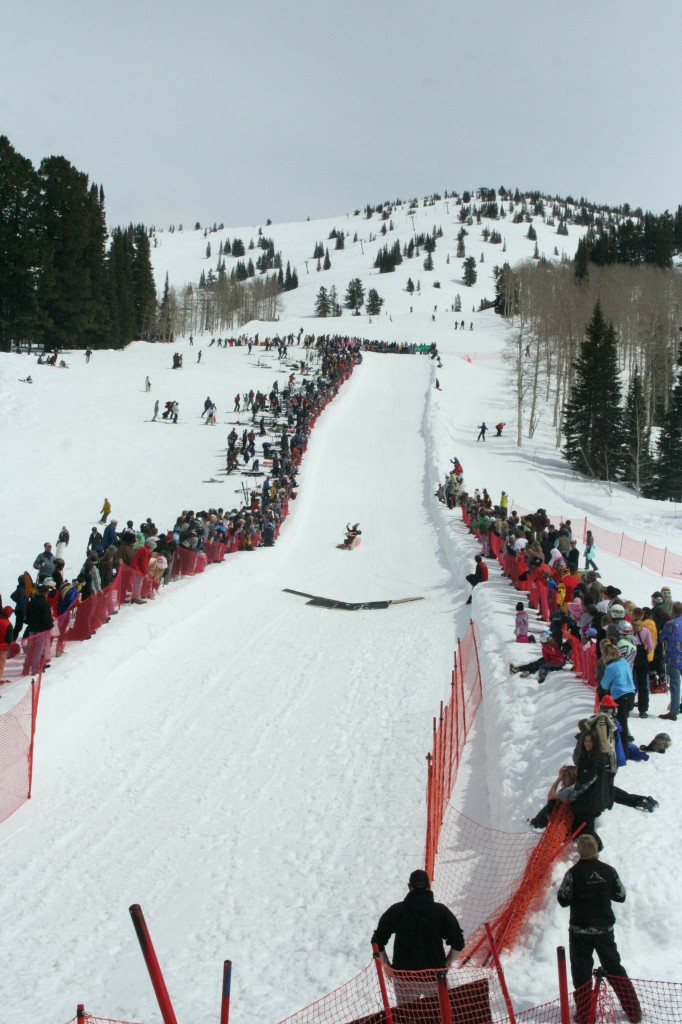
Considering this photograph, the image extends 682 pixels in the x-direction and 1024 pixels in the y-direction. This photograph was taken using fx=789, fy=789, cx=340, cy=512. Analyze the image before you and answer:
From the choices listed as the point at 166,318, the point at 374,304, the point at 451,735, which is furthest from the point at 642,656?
the point at 374,304

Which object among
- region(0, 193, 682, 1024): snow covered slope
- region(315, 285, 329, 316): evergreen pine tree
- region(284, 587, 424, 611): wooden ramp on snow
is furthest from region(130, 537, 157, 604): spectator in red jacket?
region(315, 285, 329, 316): evergreen pine tree

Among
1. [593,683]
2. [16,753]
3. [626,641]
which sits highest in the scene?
[626,641]

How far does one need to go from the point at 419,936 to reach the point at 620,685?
422 cm

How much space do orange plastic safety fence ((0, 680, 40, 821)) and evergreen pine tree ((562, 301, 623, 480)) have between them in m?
36.7

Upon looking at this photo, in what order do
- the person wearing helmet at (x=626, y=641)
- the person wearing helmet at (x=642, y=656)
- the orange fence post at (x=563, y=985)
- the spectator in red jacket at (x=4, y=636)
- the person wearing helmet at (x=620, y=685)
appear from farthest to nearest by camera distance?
the spectator in red jacket at (x=4, y=636) < the person wearing helmet at (x=642, y=656) < the person wearing helmet at (x=626, y=641) < the person wearing helmet at (x=620, y=685) < the orange fence post at (x=563, y=985)

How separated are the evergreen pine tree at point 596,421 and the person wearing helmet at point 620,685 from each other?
3524cm

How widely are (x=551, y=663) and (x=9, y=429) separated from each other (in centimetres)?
3024

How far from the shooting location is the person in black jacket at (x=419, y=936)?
450 cm

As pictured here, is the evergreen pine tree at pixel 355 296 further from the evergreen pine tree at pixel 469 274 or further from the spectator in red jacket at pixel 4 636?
the spectator in red jacket at pixel 4 636

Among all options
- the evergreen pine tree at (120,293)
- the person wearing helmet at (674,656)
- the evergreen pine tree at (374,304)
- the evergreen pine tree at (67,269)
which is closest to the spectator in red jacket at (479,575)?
the person wearing helmet at (674,656)

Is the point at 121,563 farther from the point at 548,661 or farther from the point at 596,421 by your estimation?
the point at 596,421

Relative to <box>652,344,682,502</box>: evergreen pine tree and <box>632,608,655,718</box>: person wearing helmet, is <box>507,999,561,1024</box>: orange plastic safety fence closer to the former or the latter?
<box>632,608,655,718</box>: person wearing helmet

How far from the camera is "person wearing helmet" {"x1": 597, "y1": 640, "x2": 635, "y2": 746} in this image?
25.8 feet

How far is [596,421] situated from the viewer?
143ft
